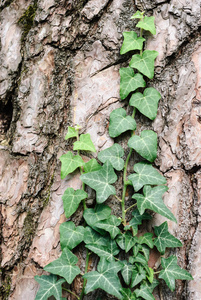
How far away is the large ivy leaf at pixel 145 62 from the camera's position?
1.29m

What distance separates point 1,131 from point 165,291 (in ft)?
3.82

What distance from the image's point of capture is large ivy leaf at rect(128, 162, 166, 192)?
119 centimetres

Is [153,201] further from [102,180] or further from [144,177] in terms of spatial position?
[102,180]

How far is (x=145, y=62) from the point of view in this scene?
1301 mm

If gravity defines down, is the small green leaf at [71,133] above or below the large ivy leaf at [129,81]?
below

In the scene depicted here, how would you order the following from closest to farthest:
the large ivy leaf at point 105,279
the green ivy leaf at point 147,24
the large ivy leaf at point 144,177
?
the large ivy leaf at point 105,279
the large ivy leaf at point 144,177
the green ivy leaf at point 147,24

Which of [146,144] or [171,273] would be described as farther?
[146,144]

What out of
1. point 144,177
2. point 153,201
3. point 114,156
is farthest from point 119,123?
point 153,201

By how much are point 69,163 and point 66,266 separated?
45 centimetres

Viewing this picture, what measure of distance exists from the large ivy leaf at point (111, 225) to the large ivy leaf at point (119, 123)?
39cm

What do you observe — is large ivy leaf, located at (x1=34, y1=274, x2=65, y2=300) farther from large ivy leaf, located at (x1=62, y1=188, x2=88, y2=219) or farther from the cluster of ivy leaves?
large ivy leaf, located at (x1=62, y1=188, x2=88, y2=219)

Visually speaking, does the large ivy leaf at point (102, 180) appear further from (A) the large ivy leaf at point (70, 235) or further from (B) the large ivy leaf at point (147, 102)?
(B) the large ivy leaf at point (147, 102)

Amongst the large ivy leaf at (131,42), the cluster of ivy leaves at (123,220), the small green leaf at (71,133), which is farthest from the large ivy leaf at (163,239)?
the large ivy leaf at (131,42)

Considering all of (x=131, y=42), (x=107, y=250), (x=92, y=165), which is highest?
(x=131, y=42)
